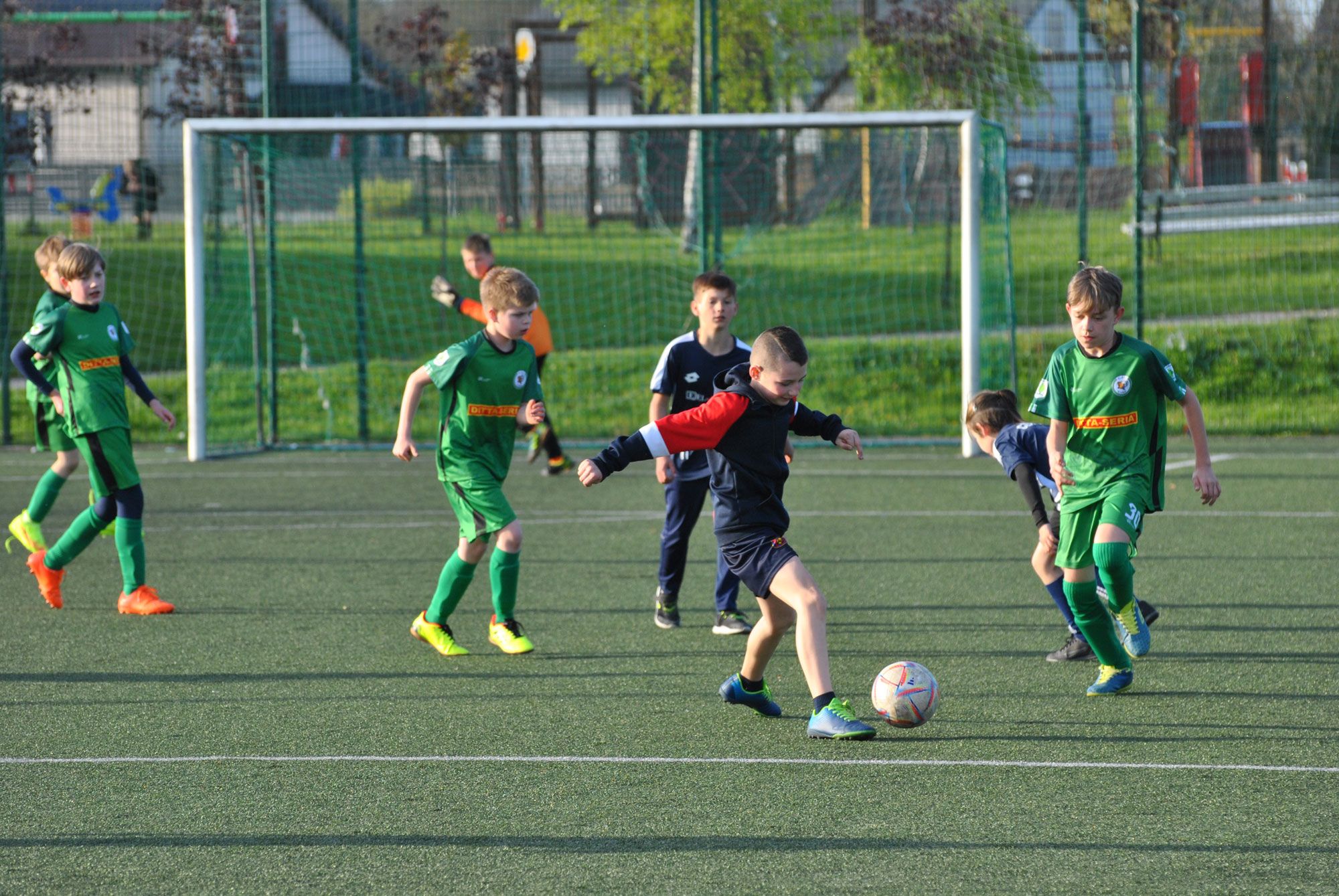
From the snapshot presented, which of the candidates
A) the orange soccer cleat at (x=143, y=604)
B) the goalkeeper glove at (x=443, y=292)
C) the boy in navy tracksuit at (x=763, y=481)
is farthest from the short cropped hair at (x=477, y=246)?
the boy in navy tracksuit at (x=763, y=481)

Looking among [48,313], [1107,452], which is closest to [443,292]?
[48,313]

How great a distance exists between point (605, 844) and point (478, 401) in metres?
2.61

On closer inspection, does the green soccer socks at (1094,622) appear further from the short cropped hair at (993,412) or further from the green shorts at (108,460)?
the green shorts at (108,460)

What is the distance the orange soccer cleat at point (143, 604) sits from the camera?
688cm

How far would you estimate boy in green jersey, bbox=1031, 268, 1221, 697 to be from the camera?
5219 millimetres

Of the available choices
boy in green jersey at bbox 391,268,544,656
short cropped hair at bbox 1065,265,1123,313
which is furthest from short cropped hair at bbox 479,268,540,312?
short cropped hair at bbox 1065,265,1123,313

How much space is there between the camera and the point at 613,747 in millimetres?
4738

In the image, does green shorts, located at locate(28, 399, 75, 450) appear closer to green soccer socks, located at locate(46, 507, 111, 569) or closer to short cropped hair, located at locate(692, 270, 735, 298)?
green soccer socks, located at locate(46, 507, 111, 569)

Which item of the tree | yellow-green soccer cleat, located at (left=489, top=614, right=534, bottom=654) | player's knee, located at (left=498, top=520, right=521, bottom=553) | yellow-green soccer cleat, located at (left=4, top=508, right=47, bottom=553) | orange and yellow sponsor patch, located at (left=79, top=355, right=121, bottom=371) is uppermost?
the tree

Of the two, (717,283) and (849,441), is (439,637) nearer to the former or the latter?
(717,283)

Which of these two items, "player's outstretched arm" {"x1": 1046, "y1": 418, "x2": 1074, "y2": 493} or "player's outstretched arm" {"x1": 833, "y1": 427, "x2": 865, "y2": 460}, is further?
"player's outstretched arm" {"x1": 1046, "y1": 418, "x2": 1074, "y2": 493}

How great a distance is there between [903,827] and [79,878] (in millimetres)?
2111

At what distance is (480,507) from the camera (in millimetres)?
6051

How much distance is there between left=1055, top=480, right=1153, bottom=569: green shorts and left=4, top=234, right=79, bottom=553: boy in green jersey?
477 centimetres
